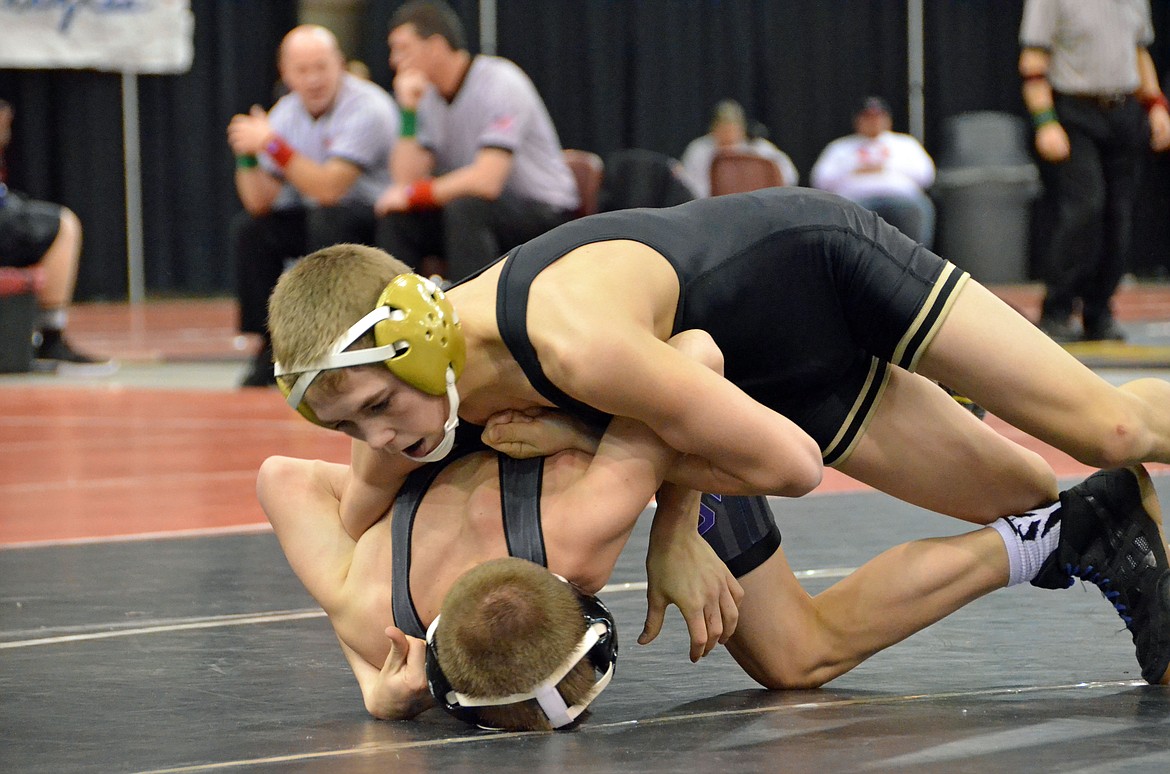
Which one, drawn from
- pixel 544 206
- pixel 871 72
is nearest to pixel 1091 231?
pixel 544 206

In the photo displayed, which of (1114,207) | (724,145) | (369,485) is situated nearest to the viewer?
(369,485)

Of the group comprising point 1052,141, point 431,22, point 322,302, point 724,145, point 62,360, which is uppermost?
Answer: point 431,22

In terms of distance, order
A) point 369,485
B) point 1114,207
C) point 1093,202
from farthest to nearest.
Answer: point 1114,207, point 1093,202, point 369,485

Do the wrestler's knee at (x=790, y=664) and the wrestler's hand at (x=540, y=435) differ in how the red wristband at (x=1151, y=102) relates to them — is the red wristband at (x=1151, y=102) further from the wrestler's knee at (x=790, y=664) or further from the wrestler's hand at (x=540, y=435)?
the wrestler's hand at (x=540, y=435)

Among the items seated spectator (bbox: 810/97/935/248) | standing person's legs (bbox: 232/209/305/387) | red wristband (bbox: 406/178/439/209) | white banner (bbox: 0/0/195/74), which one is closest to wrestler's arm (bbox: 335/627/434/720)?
red wristband (bbox: 406/178/439/209)

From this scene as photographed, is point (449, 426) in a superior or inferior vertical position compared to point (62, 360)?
superior

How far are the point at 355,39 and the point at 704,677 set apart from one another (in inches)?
348

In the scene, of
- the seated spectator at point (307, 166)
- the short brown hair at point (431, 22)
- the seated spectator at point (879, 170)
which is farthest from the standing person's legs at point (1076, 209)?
the seated spectator at point (879, 170)

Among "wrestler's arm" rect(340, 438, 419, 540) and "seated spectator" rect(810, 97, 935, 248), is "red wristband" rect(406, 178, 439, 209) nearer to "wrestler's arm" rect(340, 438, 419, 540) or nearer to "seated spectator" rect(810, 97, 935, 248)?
"wrestler's arm" rect(340, 438, 419, 540)

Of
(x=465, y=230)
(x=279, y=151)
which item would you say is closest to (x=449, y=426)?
(x=465, y=230)

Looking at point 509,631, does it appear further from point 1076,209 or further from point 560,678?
point 1076,209

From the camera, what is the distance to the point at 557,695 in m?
2.11

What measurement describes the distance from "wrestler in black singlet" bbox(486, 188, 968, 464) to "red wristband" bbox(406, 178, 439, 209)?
360 centimetres

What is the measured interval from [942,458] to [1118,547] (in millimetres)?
279
